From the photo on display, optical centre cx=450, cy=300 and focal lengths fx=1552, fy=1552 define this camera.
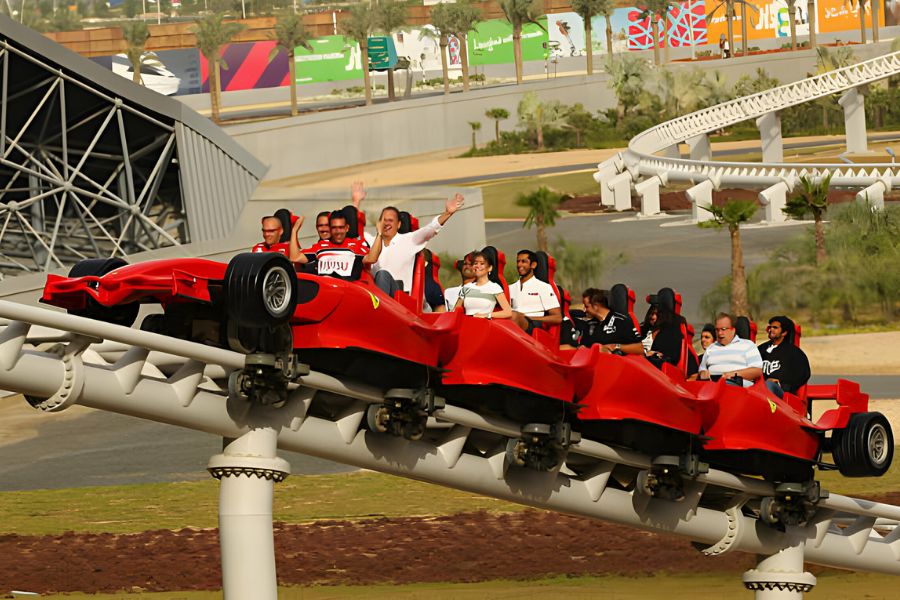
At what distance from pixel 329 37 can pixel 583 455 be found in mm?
103997

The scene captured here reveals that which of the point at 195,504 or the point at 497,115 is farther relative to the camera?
the point at 497,115

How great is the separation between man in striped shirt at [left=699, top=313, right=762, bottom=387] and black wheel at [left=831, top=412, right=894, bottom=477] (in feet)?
2.91

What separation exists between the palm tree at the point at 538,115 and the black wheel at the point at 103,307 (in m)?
69.1

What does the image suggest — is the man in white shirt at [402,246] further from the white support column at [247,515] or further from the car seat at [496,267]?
the white support column at [247,515]

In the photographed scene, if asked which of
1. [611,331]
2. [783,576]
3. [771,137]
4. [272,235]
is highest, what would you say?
[771,137]

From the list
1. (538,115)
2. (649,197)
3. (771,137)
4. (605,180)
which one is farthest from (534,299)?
(538,115)

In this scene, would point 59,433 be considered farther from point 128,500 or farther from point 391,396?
point 391,396

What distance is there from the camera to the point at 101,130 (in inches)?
1378

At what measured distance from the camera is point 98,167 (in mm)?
38188

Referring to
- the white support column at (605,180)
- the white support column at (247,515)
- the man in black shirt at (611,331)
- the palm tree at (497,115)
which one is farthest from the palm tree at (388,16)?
the white support column at (247,515)

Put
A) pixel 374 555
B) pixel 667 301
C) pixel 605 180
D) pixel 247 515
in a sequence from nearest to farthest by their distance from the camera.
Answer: pixel 247 515
pixel 667 301
pixel 374 555
pixel 605 180

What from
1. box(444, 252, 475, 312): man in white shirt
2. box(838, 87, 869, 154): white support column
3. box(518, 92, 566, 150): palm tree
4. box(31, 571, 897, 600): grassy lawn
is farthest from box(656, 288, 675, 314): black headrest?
box(518, 92, 566, 150): palm tree

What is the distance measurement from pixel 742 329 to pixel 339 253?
401 centimetres

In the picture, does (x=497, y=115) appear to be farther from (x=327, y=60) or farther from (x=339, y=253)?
(x=339, y=253)
